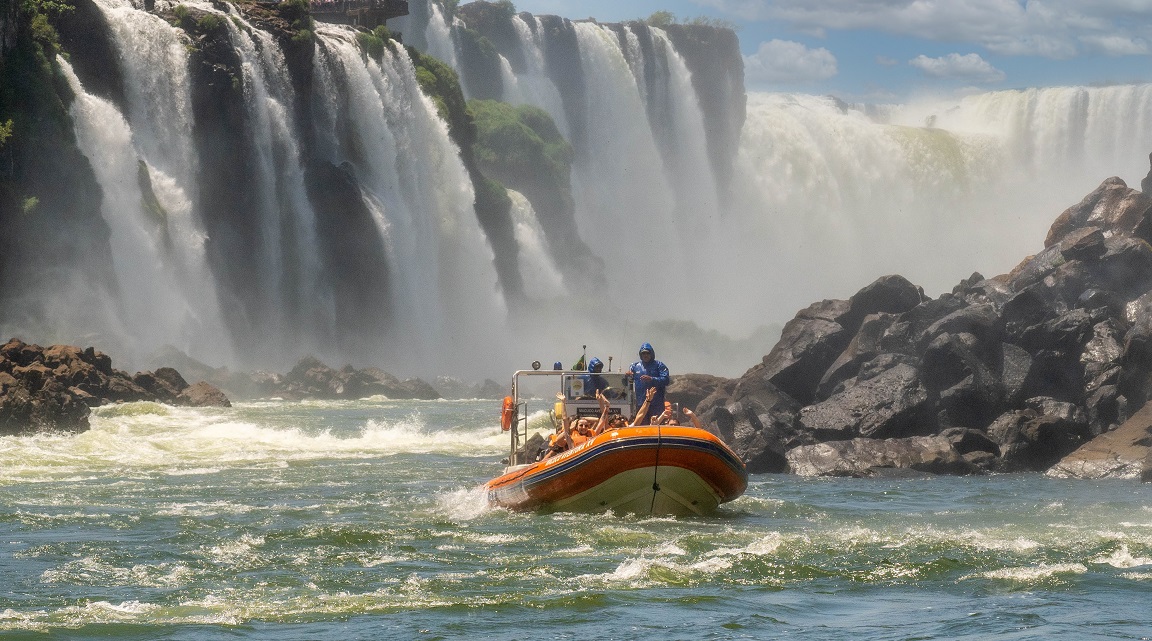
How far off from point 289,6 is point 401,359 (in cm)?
1648

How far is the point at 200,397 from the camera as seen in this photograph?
48.1 m

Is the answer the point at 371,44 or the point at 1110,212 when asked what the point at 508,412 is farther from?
the point at 371,44

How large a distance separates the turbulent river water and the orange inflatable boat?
361 mm

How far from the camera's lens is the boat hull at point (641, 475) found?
22.4 metres

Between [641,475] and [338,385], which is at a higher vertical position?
[338,385]

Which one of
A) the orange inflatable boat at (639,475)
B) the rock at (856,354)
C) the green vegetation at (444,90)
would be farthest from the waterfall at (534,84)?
the orange inflatable boat at (639,475)

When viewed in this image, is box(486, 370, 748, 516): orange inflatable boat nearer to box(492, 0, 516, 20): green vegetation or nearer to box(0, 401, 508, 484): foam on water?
box(0, 401, 508, 484): foam on water

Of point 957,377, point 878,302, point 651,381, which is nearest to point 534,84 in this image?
point 878,302

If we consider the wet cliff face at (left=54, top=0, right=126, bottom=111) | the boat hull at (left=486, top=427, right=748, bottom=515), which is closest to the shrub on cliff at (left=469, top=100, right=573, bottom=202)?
the wet cliff face at (left=54, top=0, right=126, bottom=111)

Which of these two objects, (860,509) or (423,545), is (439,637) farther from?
(860,509)

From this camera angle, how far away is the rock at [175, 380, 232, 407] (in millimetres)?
47719

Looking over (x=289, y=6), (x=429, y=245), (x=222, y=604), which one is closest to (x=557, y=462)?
(x=222, y=604)

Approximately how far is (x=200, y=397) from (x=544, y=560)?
30493 mm

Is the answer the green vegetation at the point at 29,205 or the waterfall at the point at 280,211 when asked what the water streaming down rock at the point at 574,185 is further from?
the green vegetation at the point at 29,205
